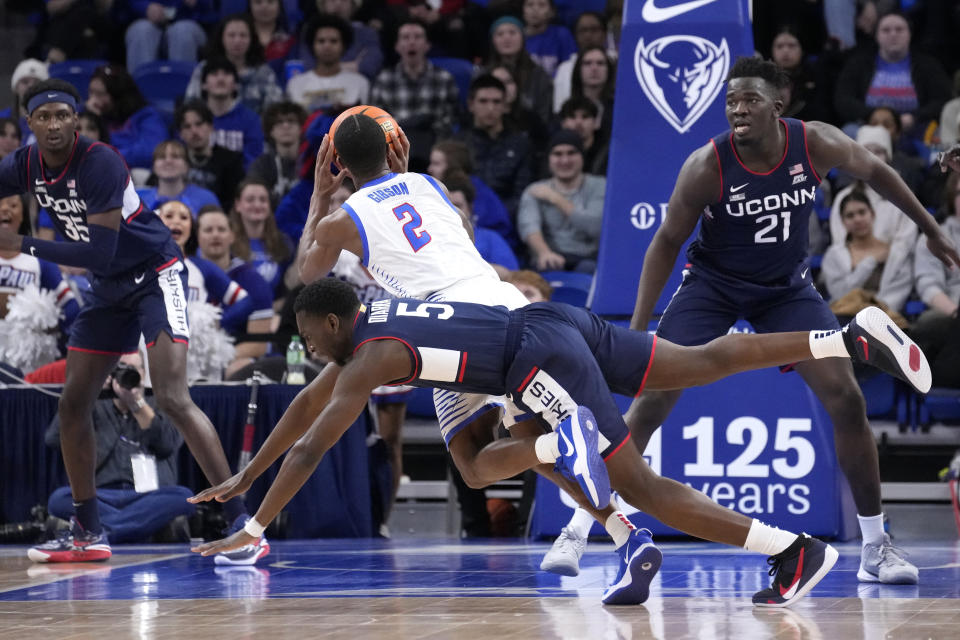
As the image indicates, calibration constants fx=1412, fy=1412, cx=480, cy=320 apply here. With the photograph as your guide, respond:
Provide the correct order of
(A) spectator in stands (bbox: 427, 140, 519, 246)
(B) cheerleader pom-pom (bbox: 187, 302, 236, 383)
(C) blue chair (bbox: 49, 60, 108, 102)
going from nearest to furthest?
(B) cheerleader pom-pom (bbox: 187, 302, 236, 383) < (A) spectator in stands (bbox: 427, 140, 519, 246) < (C) blue chair (bbox: 49, 60, 108, 102)

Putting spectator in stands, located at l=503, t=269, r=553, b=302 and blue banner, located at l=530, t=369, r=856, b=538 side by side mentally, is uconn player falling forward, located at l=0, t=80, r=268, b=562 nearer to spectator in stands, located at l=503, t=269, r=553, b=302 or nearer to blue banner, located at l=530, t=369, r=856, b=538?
blue banner, located at l=530, t=369, r=856, b=538

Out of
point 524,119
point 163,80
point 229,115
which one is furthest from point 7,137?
point 524,119

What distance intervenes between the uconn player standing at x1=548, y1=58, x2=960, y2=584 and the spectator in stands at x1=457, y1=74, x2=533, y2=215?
17.5 feet

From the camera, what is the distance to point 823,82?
38.7 feet

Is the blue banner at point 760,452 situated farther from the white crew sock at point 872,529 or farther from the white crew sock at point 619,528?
the white crew sock at point 619,528

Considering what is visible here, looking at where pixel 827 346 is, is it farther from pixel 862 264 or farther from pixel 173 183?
pixel 173 183

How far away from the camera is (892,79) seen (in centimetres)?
1156

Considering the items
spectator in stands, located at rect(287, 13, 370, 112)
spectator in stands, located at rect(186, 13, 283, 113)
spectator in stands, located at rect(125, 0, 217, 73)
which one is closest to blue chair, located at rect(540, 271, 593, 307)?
spectator in stands, located at rect(287, 13, 370, 112)

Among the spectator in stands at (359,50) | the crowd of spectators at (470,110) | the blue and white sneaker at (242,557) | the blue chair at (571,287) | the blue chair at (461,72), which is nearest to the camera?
the blue and white sneaker at (242,557)

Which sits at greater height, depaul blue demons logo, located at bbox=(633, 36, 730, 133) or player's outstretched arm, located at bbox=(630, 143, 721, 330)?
depaul blue demons logo, located at bbox=(633, 36, 730, 133)

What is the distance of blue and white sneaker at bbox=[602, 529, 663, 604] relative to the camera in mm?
4961

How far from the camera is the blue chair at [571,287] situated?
9.93 metres

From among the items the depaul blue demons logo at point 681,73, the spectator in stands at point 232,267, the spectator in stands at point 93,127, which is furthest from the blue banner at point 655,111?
the spectator in stands at point 93,127

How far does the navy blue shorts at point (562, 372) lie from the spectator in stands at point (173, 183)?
20.0 ft
